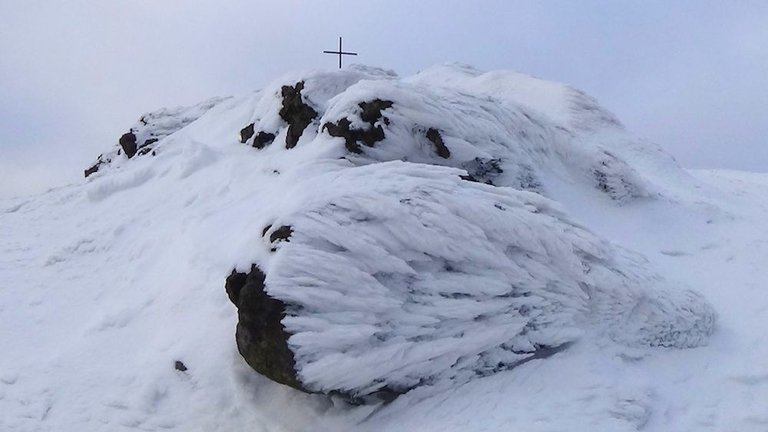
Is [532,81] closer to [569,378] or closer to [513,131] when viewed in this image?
[513,131]

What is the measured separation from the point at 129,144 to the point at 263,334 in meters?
14.9

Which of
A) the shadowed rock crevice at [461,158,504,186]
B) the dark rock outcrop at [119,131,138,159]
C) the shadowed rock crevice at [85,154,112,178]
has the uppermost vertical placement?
the shadowed rock crevice at [461,158,504,186]

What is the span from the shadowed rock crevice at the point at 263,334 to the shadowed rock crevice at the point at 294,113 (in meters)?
5.91

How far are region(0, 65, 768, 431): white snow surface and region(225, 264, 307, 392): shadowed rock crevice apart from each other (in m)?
0.14

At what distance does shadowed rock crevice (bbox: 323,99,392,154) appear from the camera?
9.91m

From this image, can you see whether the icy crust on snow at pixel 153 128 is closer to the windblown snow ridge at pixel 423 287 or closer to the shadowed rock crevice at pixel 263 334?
the windblown snow ridge at pixel 423 287

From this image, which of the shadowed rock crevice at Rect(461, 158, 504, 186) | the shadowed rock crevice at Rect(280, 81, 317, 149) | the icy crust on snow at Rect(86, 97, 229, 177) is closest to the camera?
the shadowed rock crevice at Rect(461, 158, 504, 186)

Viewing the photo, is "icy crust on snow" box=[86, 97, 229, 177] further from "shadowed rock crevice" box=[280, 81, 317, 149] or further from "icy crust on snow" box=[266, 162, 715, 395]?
"icy crust on snow" box=[266, 162, 715, 395]

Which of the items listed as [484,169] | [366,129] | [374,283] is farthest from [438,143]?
[374,283]

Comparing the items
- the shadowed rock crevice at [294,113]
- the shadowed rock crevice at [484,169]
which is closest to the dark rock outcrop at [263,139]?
the shadowed rock crevice at [294,113]

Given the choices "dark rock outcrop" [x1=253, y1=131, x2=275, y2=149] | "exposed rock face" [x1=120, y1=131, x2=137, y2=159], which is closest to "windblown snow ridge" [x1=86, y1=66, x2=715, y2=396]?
"dark rock outcrop" [x1=253, y1=131, x2=275, y2=149]

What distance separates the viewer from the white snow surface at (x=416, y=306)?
6.32 meters

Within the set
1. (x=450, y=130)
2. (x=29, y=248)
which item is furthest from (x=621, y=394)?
(x=29, y=248)

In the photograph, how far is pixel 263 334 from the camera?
6.40 metres
